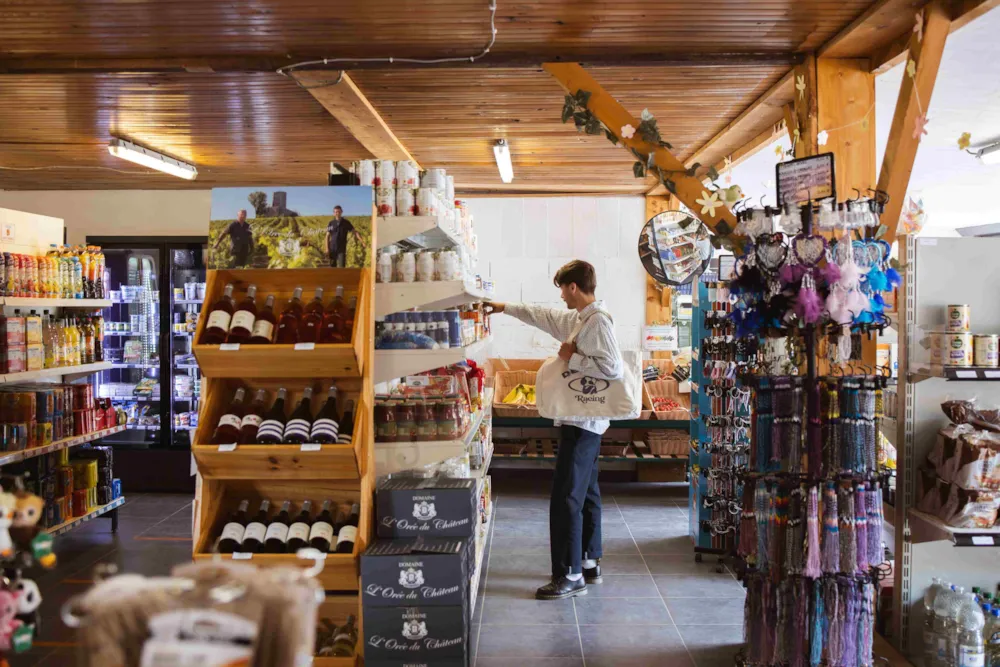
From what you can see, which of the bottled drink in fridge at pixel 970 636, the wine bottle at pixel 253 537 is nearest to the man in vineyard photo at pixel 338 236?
the wine bottle at pixel 253 537

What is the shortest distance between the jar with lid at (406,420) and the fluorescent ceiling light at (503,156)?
3222mm

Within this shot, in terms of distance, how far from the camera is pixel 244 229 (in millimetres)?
3229

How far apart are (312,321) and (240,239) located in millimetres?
479

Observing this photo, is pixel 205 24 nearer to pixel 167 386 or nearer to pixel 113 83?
pixel 113 83

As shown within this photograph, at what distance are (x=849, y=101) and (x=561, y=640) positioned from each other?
128 inches

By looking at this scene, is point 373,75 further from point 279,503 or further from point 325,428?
point 279,503

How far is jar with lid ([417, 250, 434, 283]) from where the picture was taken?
352cm

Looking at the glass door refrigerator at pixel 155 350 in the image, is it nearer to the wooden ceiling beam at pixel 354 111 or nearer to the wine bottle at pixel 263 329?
the wooden ceiling beam at pixel 354 111

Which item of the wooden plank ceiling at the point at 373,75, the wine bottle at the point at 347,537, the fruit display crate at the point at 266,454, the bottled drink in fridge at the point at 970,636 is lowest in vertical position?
the bottled drink in fridge at the point at 970,636

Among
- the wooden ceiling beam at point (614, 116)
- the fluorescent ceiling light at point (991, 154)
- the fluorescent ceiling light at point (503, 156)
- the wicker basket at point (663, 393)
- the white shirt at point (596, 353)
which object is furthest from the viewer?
the wicker basket at point (663, 393)

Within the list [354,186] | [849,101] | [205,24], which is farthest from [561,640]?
[205,24]

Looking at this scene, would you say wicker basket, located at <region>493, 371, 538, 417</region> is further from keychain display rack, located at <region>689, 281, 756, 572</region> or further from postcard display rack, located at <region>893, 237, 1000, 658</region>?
postcard display rack, located at <region>893, 237, 1000, 658</region>

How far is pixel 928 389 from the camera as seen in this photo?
3533 mm

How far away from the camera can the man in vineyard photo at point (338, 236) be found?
3.23 meters
